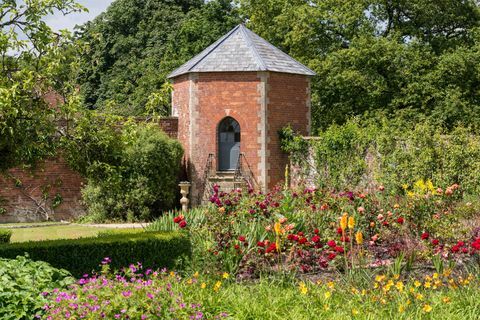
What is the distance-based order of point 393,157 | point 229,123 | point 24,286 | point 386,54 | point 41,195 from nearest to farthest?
1. point 24,286
2. point 393,157
3. point 41,195
4. point 229,123
5. point 386,54

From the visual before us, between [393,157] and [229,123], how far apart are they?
5611 millimetres

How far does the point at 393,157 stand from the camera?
61.6 feet

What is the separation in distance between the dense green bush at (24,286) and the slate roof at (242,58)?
1471 centimetres

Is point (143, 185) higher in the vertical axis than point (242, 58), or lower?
lower

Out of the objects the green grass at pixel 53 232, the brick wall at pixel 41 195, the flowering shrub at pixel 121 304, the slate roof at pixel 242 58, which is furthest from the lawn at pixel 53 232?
the flowering shrub at pixel 121 304

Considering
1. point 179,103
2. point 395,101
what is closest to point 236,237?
point 179,103

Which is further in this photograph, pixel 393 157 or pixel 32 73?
pixel 393 157

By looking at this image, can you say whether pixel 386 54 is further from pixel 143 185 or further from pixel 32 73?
pixel 32 73

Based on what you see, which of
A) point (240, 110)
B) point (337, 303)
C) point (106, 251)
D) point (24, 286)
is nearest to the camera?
point (24, 286)

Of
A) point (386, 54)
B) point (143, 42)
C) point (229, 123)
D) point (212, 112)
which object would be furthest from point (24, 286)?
point (143, 42)

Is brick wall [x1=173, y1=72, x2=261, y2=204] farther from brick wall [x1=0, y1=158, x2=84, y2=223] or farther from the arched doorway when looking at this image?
brick wall [x1=0, y1=158, x2=84, y2=223]

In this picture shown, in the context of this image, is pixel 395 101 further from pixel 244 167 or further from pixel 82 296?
pixel 82 296

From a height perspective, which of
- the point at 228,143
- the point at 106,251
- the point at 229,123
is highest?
the point at 229,123

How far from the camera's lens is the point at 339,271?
27.7 feet
